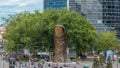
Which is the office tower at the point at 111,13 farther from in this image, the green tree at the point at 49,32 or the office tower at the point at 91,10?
the green tree at the point at 49,32

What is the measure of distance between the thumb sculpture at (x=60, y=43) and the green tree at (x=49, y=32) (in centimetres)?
502

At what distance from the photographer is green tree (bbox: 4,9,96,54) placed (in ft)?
222

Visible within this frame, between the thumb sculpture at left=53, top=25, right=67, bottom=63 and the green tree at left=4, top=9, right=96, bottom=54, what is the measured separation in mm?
5016

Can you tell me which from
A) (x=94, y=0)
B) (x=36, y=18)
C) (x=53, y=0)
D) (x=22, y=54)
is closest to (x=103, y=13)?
(x=94, y=0)

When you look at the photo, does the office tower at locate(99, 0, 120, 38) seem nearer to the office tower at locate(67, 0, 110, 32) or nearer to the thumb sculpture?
the office tower at locate(67, 0, 110, 32)

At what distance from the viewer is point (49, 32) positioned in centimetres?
6744

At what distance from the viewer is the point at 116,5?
109m

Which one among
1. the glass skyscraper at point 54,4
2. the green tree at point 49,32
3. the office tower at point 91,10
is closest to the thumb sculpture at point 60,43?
the green tree at point 49,32

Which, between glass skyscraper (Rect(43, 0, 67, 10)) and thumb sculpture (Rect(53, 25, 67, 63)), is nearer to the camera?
thumb sculpture (Rect(53, 25, 67, 63))

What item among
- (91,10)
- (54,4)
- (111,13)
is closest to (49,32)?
(91,10)

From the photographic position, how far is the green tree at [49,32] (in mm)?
67750

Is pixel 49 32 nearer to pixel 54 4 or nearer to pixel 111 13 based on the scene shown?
pixel 111 13

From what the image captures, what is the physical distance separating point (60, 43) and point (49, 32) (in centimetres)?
592

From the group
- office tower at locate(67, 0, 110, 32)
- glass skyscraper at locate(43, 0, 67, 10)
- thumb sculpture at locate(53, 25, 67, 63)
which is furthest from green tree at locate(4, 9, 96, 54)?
glass skyscraper at locate(43, 0, 67, 10)
